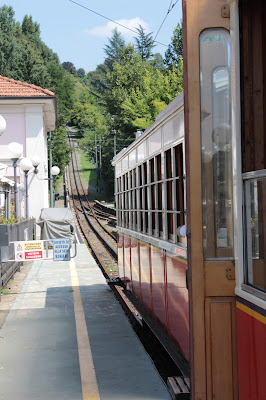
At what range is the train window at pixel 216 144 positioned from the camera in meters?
3.95

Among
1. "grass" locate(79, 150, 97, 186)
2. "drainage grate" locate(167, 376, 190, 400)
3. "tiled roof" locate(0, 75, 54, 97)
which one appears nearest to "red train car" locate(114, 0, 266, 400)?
"drainage grate" locate(167, 376, 190, 400)

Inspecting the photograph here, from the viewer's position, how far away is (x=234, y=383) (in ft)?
12.7

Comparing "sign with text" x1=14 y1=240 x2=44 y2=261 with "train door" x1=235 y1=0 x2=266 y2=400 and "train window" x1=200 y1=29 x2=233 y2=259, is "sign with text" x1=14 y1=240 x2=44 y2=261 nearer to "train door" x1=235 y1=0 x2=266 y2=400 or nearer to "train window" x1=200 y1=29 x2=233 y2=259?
"train window" x1=200 y1=29 x2=233 y2=259

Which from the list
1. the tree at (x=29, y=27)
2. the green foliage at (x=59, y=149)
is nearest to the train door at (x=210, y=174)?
the green foliage at (x=59, y=149)

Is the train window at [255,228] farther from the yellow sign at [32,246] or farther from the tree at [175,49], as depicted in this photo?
the tree at [175,49]

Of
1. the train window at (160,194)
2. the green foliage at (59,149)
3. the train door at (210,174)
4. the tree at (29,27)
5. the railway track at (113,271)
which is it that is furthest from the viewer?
the tree at (29,27)

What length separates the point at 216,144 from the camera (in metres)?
3.96

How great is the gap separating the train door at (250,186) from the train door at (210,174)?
0.15 m

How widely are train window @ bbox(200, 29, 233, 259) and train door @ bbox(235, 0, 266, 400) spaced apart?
187mm

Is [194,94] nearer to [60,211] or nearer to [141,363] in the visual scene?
[141,363]

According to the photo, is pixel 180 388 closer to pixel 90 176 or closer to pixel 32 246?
pixel 32 246

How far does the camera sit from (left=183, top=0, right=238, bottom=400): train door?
3.93 meters

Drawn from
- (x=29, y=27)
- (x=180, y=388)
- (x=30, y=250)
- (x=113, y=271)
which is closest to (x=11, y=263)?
(x=30, y=250)

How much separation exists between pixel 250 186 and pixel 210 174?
0.38m
